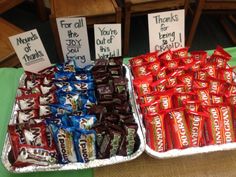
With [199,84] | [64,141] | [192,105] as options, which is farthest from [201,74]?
[64,141]

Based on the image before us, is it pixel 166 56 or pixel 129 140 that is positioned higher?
pixel 166 56

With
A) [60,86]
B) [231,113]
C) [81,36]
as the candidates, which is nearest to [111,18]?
[81,36]

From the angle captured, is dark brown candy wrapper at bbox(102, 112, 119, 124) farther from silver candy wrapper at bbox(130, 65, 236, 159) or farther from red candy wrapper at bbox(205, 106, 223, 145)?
red candy wrapper at bbox(205, 106, 223, 145)

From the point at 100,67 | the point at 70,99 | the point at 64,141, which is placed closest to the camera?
the point at 64,141

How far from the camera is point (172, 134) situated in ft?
2.44

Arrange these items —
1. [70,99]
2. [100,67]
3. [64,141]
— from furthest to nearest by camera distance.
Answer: [100,67] < [70,99] < [64,141]

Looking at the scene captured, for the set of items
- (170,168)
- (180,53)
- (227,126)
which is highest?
(180,53)

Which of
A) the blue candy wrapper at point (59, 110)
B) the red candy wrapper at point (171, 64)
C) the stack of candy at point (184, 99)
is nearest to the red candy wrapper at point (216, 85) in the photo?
the stack of candy at point (184, 99)

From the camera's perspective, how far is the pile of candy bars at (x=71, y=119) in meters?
0.68

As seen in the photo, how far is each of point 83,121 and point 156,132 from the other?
0.19m

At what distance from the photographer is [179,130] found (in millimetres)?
734

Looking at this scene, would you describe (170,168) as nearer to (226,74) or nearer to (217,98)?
(217,98)

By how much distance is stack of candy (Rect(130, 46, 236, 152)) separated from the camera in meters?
0.74

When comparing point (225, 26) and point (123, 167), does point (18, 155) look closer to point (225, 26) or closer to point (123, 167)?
point (123, 167)
